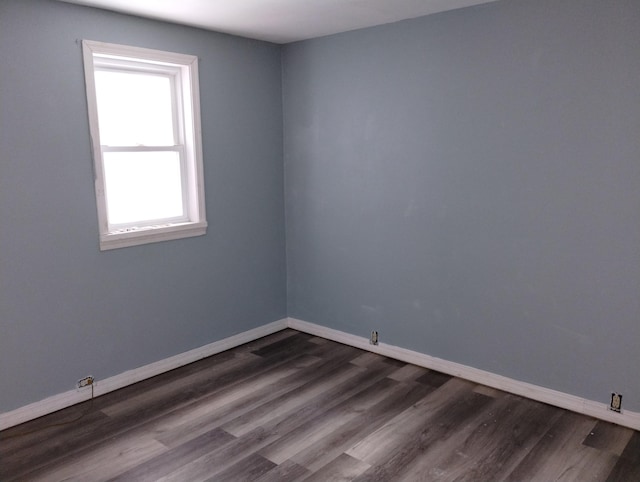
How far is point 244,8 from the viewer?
3088 millimetres

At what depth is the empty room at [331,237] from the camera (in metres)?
2.74

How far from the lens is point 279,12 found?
3.21 metres

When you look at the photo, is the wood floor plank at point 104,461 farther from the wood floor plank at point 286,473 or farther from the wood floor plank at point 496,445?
the wood floor plank at point 496,445

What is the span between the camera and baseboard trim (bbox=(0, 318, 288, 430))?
297 centimetres

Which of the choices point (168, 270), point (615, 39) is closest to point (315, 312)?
point (168, 270)

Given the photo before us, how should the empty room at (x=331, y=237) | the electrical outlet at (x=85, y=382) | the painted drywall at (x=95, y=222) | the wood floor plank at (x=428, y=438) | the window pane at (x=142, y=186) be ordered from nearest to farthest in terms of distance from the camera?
1. the wood floor plank at (x=428, y=438)
2. the empty room at (x=331, y=237)
3. the painted drywall at (x=95, y=222)
4. the electrical outlet at (x=85, y=382)
5. the window pane at (x=142, y=186)

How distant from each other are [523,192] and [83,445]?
302 centimetres

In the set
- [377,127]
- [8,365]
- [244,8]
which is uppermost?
[244,8]

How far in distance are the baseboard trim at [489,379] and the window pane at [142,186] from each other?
1667 mm

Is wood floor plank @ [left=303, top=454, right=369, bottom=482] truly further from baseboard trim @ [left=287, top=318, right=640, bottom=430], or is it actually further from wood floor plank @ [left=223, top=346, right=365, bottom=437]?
baseboard trim @ [left=287, top=318, right=640, bottom=430]

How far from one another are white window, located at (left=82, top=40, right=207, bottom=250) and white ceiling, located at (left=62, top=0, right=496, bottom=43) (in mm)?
283

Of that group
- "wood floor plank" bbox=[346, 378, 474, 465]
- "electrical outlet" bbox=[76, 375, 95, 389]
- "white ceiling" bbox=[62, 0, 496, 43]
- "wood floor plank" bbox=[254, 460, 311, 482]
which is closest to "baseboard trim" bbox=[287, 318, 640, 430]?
"wood floor plank" bbox=[346, 378, 474, 465]

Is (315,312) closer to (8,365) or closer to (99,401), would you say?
(99,401)

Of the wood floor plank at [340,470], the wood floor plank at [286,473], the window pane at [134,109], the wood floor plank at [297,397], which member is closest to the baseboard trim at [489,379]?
the wood floor plank at [297,397]
